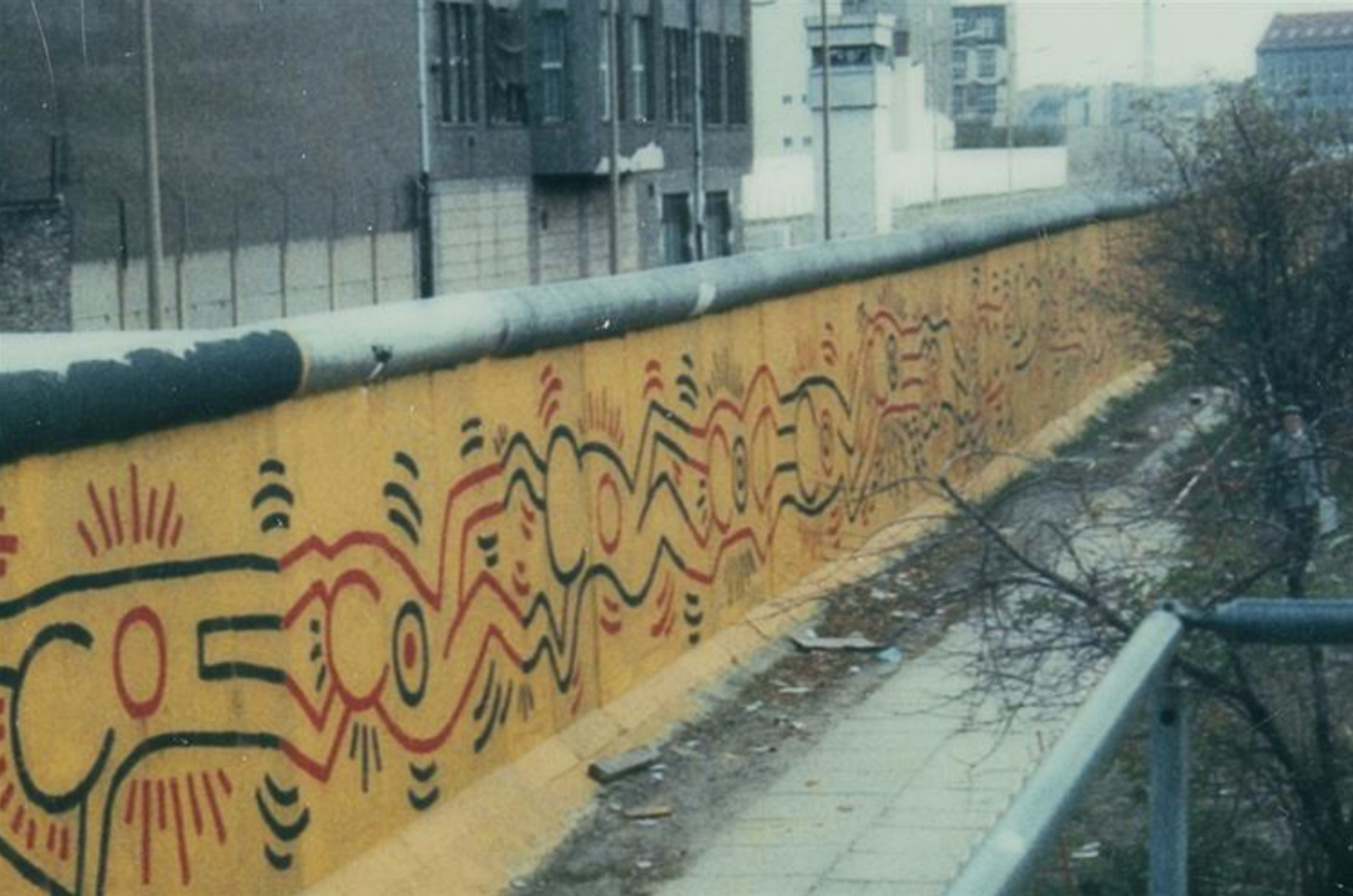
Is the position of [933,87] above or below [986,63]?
below

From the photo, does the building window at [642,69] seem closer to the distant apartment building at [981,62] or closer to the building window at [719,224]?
the building window at [719,224]

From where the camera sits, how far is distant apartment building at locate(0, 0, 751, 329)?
40.2m

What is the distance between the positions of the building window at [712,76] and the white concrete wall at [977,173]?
4994 millimetres

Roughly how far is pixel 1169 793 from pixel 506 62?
5222 centimetres

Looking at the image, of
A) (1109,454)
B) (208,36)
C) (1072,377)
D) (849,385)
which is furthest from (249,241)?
(849,385)

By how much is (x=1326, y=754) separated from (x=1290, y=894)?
451 mm

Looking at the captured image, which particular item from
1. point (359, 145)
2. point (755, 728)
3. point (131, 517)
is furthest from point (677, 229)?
point (131, 517)

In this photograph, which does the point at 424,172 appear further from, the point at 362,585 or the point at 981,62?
the point at 981,62

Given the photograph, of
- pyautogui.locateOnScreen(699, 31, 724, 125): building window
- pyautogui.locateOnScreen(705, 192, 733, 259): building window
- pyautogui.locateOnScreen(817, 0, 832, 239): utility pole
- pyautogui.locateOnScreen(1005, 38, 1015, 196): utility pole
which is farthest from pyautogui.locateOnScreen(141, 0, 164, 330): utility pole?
pyautogui.locateOnScreen(1005, 38, 1015, 196): utility pole

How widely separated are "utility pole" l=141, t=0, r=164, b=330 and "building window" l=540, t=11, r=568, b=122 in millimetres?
20798

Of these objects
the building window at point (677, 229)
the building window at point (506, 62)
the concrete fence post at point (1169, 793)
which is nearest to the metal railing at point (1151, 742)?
the concrete fence post at point (1169, 793)

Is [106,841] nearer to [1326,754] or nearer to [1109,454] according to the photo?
[1326,754]

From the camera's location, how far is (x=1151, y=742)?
4477 millimetres

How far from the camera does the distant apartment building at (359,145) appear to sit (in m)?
40.2
